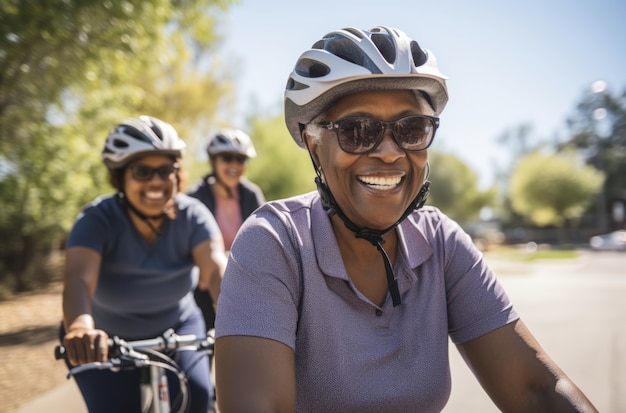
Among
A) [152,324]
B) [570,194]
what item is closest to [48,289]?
[152,324]

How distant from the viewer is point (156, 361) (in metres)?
2.80

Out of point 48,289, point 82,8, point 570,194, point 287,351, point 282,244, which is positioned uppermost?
point 82,8

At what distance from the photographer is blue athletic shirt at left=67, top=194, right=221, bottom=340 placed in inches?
122

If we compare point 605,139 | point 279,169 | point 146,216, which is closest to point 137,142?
point 146,216

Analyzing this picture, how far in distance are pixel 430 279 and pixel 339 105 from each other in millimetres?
657

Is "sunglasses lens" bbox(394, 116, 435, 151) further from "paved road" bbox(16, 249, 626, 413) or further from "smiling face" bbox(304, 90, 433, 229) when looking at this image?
"paved road" bbox(16, 249, 626, 413)

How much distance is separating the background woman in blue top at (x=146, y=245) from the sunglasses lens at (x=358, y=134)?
1.48 meters

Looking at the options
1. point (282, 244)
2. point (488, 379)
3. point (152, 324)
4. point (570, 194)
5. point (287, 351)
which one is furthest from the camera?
point (570, 194)

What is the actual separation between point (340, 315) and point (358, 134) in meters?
0.58

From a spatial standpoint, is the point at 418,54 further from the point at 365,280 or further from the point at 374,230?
the point at 365,280

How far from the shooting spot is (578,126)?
76438 mm

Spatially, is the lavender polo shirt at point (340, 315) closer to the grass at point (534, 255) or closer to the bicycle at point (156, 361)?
the bicycle at point (156, 361)

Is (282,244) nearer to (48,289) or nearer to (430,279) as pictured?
(430,279)

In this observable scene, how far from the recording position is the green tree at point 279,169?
70.9ft
